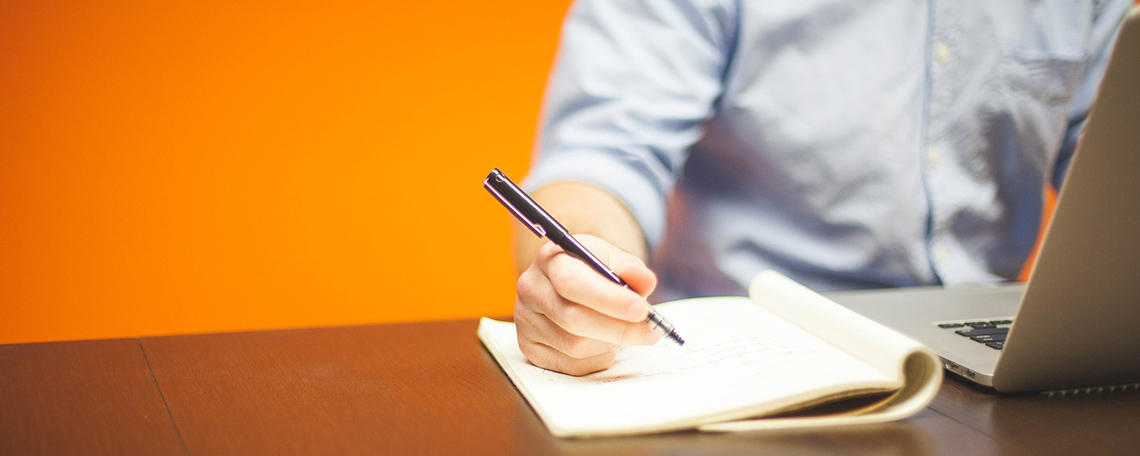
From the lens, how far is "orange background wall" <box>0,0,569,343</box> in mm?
1640

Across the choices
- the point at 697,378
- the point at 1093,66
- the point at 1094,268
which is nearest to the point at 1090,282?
the point at 1094,268

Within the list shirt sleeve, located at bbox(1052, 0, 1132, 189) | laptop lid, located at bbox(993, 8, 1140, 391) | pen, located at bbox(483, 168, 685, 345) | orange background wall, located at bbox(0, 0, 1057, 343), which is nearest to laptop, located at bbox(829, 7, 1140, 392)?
laptop lid, located at bbox(993, 8, 1140, 391)

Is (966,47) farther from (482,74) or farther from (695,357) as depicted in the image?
(482,74)

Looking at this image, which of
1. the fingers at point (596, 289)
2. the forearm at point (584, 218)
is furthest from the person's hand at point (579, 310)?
the forearm at point (584, 218)

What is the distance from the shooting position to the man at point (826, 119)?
3.34 ft

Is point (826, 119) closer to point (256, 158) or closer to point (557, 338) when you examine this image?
point (557, 338)

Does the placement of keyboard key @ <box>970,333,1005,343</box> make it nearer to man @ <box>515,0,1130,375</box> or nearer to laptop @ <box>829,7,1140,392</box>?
laptop @ <box>829,7,1140,392</box>

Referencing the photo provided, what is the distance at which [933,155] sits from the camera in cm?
104

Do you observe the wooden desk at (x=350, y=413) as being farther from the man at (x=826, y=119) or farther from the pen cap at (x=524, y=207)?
the man at (x=826, y=119)

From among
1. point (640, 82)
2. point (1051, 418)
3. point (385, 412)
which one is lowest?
point (1051, 418)

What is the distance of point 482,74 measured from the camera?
A: 2029mm

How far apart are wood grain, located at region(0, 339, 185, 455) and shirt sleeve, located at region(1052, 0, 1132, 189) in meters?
1.18

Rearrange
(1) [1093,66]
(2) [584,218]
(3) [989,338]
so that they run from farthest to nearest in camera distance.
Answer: (1) [1093,66] < (2) [584,218] < (3) [989,338]

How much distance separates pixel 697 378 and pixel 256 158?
A: 1.54 m
